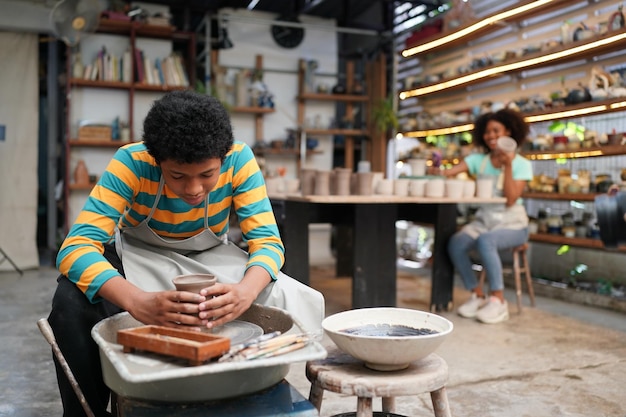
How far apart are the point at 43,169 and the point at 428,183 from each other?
677 cm

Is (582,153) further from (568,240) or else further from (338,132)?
(338,132)

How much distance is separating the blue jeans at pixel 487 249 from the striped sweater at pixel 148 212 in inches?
102

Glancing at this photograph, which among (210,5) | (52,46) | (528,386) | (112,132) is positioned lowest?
(528,386)

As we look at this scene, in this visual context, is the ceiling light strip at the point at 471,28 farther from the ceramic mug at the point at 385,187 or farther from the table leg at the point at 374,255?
the table leg at the point at 374,255

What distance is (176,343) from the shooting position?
4.27 ft

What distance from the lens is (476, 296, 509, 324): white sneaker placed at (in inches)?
160

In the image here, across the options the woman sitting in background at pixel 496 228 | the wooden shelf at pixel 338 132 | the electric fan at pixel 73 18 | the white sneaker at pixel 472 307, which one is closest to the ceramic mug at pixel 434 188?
the woman sitting in background at pixel 496 228

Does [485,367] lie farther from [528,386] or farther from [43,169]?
[43,169]

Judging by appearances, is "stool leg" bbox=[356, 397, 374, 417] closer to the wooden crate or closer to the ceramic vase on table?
the ceramic vase on table

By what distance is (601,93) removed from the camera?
493cm

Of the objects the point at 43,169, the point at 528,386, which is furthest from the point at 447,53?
the point at 43,169

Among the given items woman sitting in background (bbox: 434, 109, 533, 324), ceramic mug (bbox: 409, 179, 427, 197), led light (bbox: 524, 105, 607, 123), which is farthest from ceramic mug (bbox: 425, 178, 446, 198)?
led light (bbox: 524, 105, 607, 123)

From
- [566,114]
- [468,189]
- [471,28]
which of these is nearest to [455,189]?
[468,189]

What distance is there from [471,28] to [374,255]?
3373 mm
